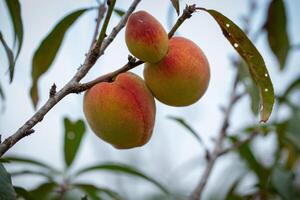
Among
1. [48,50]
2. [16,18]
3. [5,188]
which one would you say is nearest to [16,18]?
[16,18]

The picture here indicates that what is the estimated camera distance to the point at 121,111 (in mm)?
905

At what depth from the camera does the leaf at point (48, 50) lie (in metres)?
1.30

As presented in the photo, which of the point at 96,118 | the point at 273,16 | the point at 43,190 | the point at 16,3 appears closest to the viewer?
the point at 96,118

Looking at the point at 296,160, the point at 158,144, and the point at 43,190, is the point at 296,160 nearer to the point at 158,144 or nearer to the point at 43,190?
the point at 43,190

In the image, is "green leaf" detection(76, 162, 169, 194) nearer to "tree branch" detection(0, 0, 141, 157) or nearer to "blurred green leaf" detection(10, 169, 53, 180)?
"blurred green leaf" detection(10, 169, 53, 180)

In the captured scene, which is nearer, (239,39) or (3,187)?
(3,187)

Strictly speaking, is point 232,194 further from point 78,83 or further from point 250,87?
point 78,83

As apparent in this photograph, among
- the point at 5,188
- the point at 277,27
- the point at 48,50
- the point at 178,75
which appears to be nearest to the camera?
the point at 5,188

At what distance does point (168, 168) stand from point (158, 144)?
0.22 m

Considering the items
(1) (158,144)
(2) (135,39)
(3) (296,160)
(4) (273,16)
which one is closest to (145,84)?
(2) (135,39)

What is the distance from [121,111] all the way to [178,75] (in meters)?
0.12

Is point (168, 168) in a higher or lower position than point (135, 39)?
lower

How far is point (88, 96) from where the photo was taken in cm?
92

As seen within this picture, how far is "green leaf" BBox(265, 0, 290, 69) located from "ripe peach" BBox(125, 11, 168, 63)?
3.16 ft
